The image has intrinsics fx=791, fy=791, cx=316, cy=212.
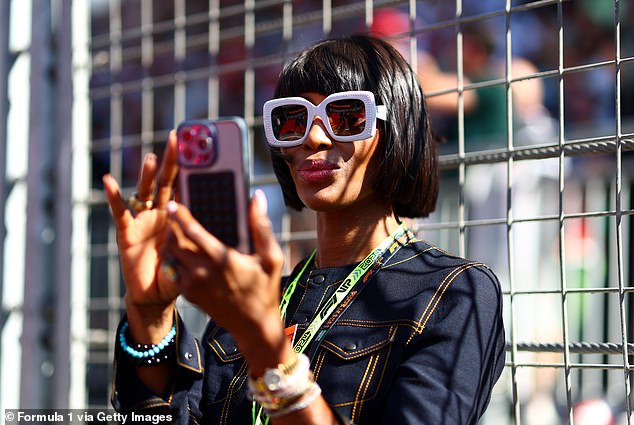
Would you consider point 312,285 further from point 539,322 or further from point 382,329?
point 539,322

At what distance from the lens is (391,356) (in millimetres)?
1300

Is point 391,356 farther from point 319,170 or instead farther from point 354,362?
point 319,170

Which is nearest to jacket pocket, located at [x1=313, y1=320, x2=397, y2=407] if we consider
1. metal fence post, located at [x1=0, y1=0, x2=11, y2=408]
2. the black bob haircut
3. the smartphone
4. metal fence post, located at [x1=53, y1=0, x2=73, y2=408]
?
the black bob haircut

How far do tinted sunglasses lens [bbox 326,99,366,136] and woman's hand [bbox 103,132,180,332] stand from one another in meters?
0.29

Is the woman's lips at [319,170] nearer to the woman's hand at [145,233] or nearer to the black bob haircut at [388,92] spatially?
the black bob haircut at [388,92]

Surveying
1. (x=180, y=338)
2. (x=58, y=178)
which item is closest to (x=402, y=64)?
(x=180, y=338)

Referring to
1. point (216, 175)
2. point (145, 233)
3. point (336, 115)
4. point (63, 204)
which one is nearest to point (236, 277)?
point (216, 175)

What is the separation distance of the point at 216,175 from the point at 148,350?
512 millimetres

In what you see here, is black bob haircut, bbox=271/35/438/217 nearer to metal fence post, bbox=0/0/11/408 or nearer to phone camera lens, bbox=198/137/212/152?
phone camera lens, bbox=198/137/212/152

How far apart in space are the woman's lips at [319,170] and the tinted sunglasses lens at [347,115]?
6cm

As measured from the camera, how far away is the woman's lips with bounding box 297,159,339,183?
1.40 meters

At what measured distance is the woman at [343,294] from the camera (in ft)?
4.00

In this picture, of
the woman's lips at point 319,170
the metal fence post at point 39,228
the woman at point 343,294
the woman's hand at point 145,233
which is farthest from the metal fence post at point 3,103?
the woman's lips at point 319,170

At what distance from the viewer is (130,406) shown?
4.92 ft
